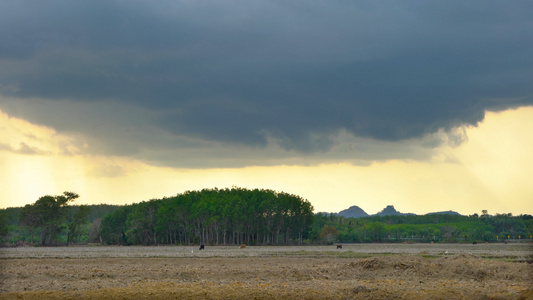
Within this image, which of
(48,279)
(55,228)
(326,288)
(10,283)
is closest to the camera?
(326,288)

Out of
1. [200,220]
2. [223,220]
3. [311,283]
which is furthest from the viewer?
[200,220]

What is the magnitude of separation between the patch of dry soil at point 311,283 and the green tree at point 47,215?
439 feet

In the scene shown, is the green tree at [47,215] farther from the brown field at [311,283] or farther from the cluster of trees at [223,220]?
the brown field at [311,283]

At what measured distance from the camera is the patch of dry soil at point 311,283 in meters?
27.2

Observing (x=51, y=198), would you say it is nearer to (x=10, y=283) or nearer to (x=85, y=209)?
(x=85, y=209)

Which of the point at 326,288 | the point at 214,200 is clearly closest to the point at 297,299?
the point at 326,288

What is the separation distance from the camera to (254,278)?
3772 cm

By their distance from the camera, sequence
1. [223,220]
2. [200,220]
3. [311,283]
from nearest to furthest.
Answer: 1. [311,283]
2. [223,220]
3. [200,220]

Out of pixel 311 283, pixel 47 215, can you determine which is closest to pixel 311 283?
pixel 311 283

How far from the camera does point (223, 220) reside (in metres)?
161

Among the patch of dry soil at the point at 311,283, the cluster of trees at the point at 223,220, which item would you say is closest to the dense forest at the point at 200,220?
the cluster of trees at the point at 223,220

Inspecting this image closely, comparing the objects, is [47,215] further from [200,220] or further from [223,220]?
[223,220]

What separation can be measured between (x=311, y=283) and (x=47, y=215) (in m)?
151

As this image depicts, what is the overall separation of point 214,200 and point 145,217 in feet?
84.1
